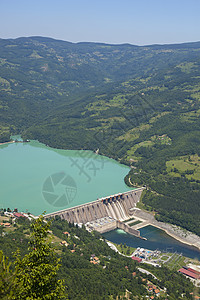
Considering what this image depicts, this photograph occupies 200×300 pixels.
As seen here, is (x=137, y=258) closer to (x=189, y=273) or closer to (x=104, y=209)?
(x=189, y=273)

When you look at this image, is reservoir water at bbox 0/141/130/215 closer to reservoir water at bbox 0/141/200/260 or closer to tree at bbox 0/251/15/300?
reservoir water at bbox 0/141/200/260

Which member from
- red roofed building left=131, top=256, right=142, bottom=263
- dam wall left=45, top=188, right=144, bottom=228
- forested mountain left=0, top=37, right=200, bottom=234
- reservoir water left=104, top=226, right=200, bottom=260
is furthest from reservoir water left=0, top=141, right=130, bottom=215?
red roofed building left=131, top=256, right=142, bottom=263

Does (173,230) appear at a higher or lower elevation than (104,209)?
lower

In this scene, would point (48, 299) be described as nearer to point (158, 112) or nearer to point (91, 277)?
point (91, 277)

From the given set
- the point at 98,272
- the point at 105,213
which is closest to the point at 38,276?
the point at 98,272

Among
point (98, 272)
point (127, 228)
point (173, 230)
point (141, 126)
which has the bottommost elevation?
point (173, 230)

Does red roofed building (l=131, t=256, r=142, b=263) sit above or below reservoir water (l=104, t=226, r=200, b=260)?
above

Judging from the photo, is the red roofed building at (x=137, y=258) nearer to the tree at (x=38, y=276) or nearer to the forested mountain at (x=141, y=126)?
the forested mountain at (x=141, y=126)

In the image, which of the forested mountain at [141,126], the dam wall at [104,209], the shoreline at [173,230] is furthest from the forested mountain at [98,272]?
the forested mountain at [141,126]
